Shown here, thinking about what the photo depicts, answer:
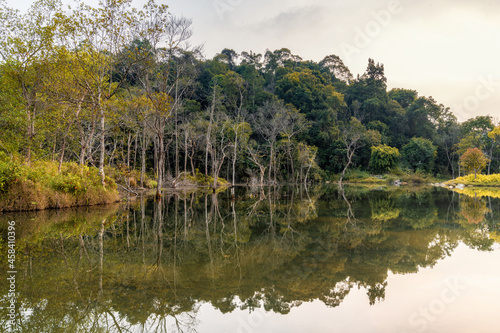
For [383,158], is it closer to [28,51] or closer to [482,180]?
[482,180]

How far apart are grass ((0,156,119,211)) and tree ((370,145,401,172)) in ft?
142

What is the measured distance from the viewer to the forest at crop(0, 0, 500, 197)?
1664 cm

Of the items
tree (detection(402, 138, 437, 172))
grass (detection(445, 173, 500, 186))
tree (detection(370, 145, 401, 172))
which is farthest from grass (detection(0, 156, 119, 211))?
tree (detection(402, 138, 437, 172))

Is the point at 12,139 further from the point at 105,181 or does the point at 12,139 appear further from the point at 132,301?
the point at 132,301

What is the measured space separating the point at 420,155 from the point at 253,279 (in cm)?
5558

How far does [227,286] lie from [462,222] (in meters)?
10.4

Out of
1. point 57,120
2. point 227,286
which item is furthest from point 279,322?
point 57,120

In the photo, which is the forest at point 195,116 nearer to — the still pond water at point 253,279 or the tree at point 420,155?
the tree at point 420,155

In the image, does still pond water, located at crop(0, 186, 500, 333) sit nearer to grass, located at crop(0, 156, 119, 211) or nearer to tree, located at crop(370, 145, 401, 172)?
grass, located at crop(0, 156, 119, 211)

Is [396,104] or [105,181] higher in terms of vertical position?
[396,104]

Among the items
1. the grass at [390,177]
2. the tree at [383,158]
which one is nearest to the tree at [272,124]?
the grass at [390,177]

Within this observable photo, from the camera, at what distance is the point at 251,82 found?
57469mm

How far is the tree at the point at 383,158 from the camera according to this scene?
5047 centimetres

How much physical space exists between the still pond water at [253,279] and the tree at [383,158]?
41900 mm
